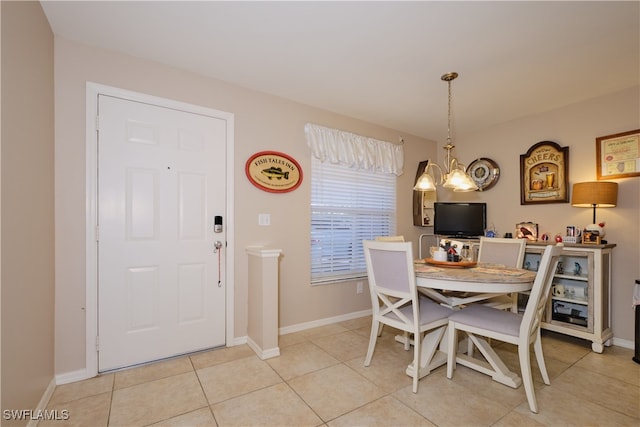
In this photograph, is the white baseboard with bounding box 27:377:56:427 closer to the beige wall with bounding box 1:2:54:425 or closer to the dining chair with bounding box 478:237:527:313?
the beige wall with bounding box 1:2:54:425

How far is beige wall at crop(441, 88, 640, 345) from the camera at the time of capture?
9.14 ft

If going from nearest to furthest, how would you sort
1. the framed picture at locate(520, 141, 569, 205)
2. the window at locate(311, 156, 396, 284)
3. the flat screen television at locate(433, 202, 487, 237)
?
1. the framed picture at locate(520, 141, 569, 205)
2. the window at locate(311, 156, 396, 284)
3. the flat screen television at locate(433, 202, 487, 237)

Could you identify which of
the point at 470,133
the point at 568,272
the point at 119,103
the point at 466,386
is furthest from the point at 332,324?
the point at 470,133

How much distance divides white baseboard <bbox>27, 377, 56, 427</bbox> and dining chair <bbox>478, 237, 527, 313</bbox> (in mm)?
3224

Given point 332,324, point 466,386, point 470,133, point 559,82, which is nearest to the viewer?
point 466,386

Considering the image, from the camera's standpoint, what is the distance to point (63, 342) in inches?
80.5

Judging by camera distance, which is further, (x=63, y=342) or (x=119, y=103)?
(x=119, y=103)

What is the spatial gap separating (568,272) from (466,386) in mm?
1900

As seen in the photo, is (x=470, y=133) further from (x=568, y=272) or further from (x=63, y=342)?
(x=63, y=342)

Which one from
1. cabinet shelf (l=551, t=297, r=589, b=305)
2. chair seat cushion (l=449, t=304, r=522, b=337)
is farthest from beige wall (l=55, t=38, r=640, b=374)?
chair seat cushion (l=449, t=304, r=522, b=337)

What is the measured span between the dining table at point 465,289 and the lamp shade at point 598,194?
1239 millimetres

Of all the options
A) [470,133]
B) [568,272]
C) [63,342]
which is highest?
[470,133]

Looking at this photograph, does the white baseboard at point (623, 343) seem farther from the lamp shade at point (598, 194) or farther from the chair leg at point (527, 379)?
the chair leg at point (527, 379)

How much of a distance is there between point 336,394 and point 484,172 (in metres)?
3.40
